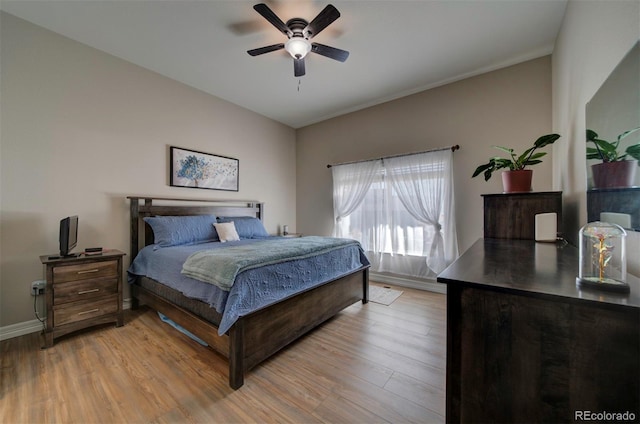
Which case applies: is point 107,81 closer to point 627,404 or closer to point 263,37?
point 263,37

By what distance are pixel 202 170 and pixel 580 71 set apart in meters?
3.97

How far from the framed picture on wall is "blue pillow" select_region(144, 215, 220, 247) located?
57 centimetres

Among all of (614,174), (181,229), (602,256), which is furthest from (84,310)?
(614,174)

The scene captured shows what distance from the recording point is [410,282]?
3.58 meters

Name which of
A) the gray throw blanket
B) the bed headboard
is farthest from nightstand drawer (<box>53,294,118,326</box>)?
the gray throw blanket

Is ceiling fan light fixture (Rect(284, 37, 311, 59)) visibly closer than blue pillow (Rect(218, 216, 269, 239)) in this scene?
Yes

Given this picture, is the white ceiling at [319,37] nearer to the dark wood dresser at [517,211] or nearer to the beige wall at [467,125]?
the beige wall at [467,125]

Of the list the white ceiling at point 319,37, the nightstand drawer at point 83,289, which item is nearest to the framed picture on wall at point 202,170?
the white ceiling at point 319,37

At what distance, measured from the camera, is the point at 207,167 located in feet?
11.5

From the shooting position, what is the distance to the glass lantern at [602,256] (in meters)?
0.72

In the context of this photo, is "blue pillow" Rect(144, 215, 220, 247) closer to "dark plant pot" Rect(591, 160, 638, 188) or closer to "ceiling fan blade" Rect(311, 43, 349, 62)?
"ceiling fan blade" Rect(311, 43, 349, 62)

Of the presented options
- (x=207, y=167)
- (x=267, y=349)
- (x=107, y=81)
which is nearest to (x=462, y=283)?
(x=267, y=349)

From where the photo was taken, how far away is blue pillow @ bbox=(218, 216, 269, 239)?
3457mm

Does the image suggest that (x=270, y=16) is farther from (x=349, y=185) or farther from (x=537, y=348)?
(x=349, y=185)
